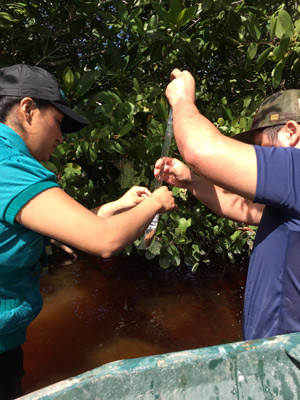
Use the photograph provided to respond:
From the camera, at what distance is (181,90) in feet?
5.27

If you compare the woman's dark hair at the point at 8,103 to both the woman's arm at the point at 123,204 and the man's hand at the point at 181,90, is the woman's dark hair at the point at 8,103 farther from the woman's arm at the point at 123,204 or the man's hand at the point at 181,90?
the woman's arm at the point at 123,204

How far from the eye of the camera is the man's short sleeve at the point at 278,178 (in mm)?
1254

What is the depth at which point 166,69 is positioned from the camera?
11.6 ft

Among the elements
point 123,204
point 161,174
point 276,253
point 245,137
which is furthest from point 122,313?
point 276,253

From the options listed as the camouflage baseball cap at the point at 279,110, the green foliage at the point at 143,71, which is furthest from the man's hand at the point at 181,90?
the green foliage at the point at 143,71

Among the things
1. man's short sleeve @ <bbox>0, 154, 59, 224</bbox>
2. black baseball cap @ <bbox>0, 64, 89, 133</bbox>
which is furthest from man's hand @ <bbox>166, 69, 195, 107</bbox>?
man's short sleeve @ <bbox>0, 154, 59, 224</bbox>

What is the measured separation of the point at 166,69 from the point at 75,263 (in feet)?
7.21

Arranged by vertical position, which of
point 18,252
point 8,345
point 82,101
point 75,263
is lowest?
point 75,263

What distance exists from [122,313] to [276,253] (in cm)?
231

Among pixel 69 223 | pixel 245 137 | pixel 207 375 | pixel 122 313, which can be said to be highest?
pixel 245 137

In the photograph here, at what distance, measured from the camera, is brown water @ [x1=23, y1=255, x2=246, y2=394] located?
2.94 m

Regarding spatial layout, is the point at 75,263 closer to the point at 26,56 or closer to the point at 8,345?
the point at 26,56

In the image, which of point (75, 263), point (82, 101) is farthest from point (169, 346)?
point (82, 101)

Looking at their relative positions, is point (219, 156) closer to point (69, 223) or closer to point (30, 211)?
point (69, 223)
